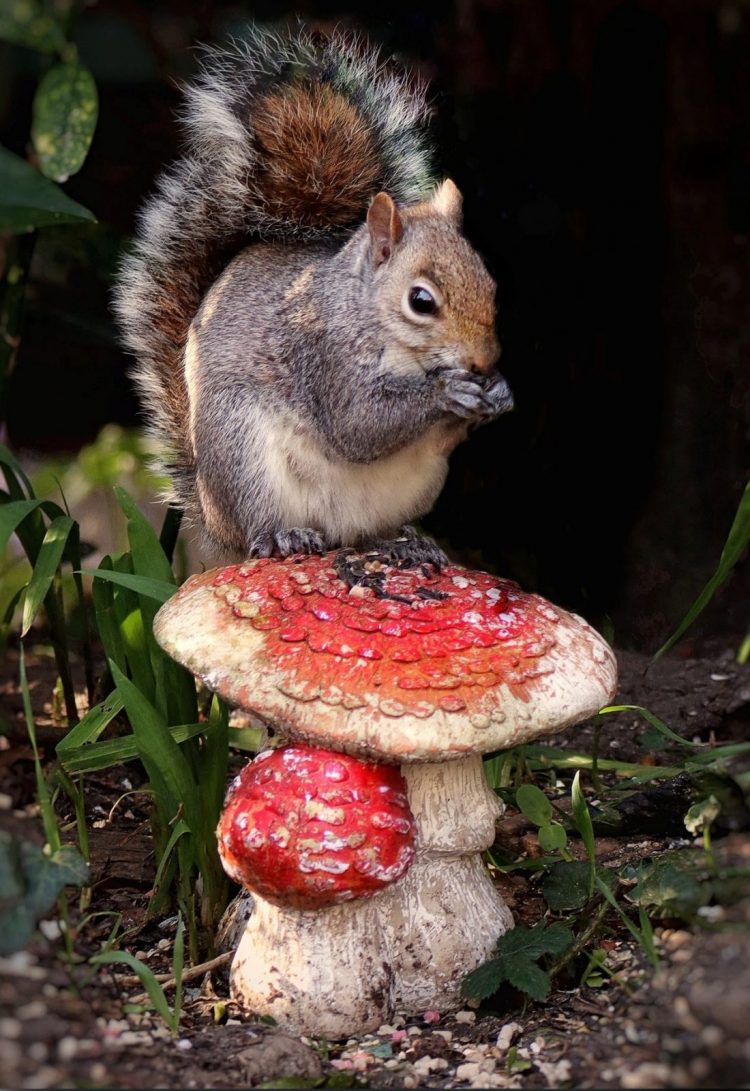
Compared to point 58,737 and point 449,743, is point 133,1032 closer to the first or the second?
point 449,743

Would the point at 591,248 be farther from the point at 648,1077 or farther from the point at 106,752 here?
the point at 648,1077

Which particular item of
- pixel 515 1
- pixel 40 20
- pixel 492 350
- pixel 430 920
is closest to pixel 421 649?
pixel 430 920

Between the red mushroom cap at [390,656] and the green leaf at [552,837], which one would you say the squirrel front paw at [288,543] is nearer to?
the red mushroom cap at [390,656]

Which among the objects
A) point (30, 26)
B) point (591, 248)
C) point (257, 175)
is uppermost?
point (30, 26)

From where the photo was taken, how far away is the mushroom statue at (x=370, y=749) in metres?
1.99

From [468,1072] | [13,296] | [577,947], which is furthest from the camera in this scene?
[13,296]

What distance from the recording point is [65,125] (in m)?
2.78

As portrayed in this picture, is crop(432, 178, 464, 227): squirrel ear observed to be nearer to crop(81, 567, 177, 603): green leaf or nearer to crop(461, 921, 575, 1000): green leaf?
crop(81, 567, 177, 603): green leaf

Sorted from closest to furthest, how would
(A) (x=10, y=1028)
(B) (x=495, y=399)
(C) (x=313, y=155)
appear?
(A) (x=10, y=1028) → (B) (x=495, y=399) → (C) (x=313, y=155)

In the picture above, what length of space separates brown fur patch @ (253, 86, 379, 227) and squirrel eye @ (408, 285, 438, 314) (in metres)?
0.50

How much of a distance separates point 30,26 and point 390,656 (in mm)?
1643

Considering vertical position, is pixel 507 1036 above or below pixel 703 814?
below

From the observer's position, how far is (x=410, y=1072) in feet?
6.59

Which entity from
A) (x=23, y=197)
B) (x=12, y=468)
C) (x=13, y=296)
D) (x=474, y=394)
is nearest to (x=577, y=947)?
(x=474, y=394)
